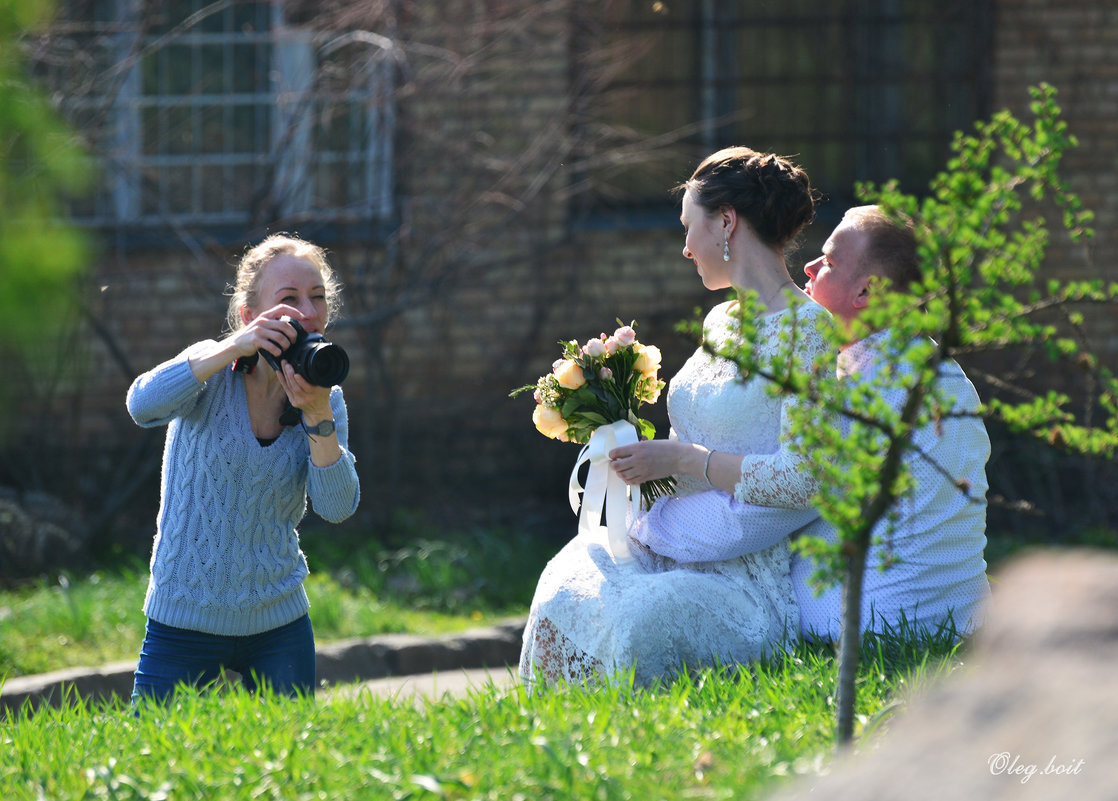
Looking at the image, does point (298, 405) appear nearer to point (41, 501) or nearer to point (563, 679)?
point (563, 679)

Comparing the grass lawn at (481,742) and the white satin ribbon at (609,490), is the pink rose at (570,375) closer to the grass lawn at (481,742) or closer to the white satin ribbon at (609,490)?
the white satin ribbon at (609,490)

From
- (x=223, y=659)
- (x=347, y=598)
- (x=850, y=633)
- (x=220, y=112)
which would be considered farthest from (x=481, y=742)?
(x=220, y=112)

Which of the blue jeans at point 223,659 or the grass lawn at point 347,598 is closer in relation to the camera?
the blue jeans at point 223,659

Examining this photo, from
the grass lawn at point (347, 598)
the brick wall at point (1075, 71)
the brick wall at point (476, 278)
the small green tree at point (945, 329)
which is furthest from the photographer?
the brick wall at point (1075, 71)

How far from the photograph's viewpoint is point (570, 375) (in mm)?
3629

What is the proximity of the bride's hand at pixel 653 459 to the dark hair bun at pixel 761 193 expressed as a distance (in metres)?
0.63

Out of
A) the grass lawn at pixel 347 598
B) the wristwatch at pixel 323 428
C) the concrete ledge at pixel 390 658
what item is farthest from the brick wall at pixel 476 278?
the wristwatch at pixel 323 428

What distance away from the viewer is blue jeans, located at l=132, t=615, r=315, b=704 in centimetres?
349

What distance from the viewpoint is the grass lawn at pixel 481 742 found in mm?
2367

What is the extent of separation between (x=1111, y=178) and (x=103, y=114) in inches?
243

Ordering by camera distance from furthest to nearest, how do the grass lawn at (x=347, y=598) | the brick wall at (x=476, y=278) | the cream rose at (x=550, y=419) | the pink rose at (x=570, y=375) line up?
the brick wall at (x=476, y=278) → the grass lawn at (x=347, y=598) → the cream rose at (x=550, y=419) → the pink rose at (x=570, y=375)

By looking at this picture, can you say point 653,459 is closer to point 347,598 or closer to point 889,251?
point 889,251

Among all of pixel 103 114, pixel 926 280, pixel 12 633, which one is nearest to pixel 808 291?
pixel 926 280

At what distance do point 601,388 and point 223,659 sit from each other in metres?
1.26
